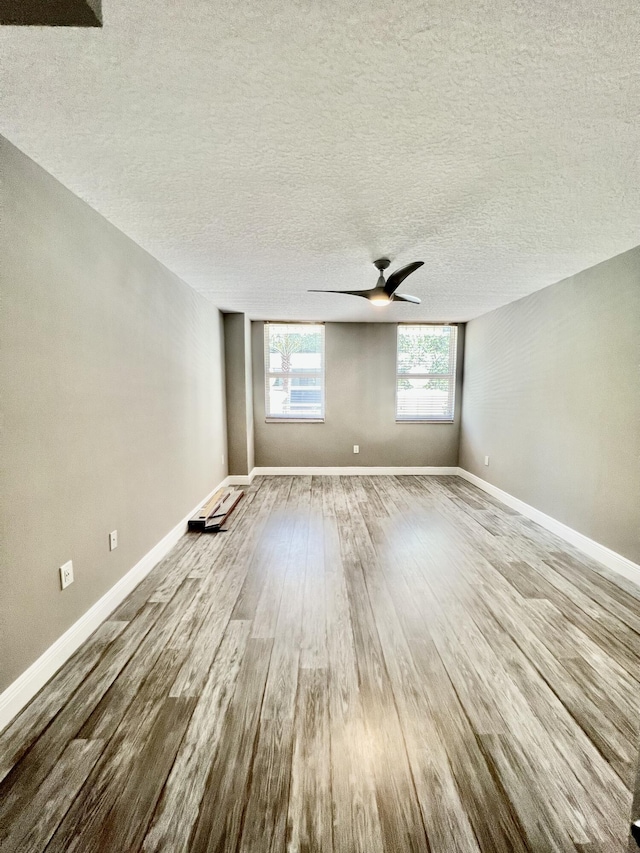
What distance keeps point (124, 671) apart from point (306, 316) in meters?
4.34

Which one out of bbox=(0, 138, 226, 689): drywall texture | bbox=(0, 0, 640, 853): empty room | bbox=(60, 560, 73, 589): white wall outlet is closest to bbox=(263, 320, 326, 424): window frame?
bbox=(0, 0, 640, 853): empty room

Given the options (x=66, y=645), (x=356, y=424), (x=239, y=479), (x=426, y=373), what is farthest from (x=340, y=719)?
(x=426, y=373)

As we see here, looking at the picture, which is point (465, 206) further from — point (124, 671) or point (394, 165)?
point (124, 671)

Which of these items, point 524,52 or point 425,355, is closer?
point 524,52

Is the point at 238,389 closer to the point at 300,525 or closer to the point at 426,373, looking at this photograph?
the point at 300,525

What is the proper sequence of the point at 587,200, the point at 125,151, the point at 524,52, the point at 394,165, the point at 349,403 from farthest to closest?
the point at 349,403, the point at 587,200, the point at 394,165, the point at 125,151, the point at 524,52

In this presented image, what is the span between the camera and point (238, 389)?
4.93 metres

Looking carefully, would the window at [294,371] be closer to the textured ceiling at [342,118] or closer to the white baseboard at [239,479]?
the white baseboard at [239,479]

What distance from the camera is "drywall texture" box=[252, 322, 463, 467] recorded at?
5.43 metres

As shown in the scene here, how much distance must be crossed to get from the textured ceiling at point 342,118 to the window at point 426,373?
3.04 m

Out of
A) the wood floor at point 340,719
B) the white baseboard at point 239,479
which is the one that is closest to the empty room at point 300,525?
the wood floor at point 340,719

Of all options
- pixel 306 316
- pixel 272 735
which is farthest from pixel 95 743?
pixel 306 316

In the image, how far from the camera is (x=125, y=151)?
151cm

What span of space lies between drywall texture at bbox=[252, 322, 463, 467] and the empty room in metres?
1.96
